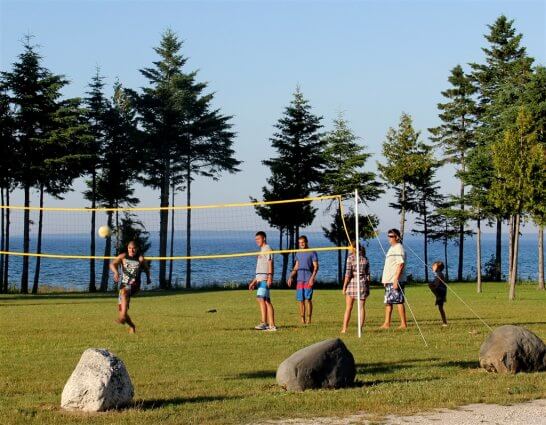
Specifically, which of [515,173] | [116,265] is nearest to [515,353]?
[116,265]

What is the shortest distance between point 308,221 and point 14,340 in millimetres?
41692

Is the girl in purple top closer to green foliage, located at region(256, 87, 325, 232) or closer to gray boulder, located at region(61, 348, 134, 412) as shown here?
gray boulder, located at region(61, 348, 134, 412)

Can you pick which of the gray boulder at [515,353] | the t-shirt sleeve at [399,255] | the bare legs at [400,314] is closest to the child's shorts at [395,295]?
the bare legs at [400,314]

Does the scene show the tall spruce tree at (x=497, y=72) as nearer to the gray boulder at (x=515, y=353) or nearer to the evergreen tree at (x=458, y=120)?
the evergreen tree at (x=458, y=120)

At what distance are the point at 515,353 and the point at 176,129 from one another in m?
48.1

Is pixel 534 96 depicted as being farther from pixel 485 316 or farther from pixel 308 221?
pixel 485 316

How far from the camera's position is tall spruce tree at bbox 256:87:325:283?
58.8 m

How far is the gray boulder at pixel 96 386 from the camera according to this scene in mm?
9742

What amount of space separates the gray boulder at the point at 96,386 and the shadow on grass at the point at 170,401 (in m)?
0.29

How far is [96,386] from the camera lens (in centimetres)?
973

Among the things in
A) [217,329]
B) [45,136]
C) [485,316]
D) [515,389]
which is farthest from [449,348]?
[45,136]

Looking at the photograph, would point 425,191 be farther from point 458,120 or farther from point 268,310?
point 268,310

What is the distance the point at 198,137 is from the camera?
6072 centimetres

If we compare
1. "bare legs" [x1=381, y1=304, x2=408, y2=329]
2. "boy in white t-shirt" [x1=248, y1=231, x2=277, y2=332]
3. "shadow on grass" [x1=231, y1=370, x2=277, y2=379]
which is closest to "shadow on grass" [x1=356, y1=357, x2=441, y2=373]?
"shadow on grass" [x1=231, y1=370, x2=277, y2=379]
